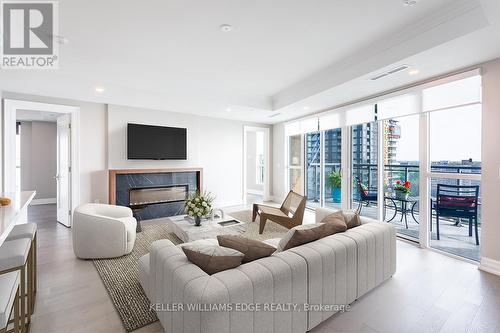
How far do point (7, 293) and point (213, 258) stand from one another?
1150mm

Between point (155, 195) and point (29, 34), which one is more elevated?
point (29, 34)

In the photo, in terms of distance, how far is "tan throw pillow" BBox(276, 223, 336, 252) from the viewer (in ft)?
6.36

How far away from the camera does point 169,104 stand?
4.95m

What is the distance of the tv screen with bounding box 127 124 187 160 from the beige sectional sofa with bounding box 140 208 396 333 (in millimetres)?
3377

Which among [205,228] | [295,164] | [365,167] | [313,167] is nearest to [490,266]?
[365,167]

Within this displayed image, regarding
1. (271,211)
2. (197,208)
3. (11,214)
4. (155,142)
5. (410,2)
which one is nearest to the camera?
(11,214)

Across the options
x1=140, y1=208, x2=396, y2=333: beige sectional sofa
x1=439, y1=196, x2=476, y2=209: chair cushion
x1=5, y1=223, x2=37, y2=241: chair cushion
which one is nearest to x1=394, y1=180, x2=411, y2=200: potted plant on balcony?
x1=439, y1=196, x2=476, y2=209: chair cushion

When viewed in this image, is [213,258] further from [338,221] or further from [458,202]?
[458,202]

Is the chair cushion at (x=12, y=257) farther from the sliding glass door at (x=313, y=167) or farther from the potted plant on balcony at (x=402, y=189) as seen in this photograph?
the sliding glass door at (x=313, y=167)

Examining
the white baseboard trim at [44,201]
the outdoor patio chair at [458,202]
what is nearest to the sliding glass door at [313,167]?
the outdoor patio chair at [458,202]

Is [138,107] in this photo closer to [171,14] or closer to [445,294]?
[171,14]

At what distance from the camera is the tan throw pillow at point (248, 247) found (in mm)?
1711

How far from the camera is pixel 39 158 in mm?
6867

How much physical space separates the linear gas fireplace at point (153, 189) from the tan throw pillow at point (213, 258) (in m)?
3.88
